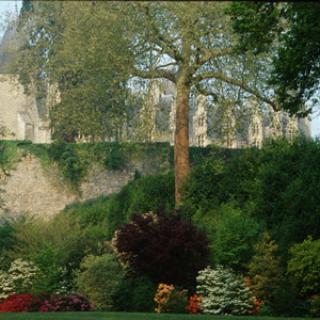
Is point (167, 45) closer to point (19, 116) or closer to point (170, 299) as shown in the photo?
point (170, 299)

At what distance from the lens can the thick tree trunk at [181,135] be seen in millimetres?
29469

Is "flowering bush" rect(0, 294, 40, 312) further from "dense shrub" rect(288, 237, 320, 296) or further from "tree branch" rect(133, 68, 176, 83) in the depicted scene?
"tree branch" rect(133, 68, 176, 83)

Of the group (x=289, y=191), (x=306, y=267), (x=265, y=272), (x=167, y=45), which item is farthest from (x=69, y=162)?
(x=306, y=267)

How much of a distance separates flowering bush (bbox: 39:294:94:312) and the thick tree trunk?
31.2 feet

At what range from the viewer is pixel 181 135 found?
101 ft

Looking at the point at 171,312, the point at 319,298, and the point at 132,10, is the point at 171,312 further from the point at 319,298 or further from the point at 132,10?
the point at 132,10

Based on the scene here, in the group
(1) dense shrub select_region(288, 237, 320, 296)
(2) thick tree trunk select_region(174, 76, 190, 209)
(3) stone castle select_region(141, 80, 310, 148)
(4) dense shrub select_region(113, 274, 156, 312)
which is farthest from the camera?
(3) stone castle select_region(141, 80, 310, 148)

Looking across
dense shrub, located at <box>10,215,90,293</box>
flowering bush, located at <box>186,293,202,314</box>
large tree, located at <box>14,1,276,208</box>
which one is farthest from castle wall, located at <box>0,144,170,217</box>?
flowering bush, located at <box>186,293,202,314</box>

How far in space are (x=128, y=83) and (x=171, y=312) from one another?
11481 mm

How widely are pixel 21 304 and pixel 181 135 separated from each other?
10314mm

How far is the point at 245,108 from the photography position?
31062mm

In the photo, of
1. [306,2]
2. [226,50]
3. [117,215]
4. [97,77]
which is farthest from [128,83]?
[306,2]

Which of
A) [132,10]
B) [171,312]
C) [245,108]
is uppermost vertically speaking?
[132,10]

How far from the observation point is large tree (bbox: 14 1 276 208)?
2652 cm
